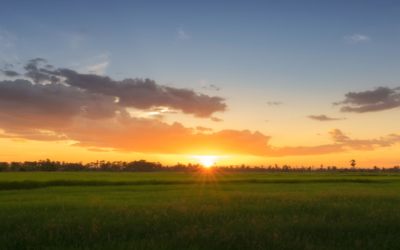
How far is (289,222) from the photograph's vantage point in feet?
30.8

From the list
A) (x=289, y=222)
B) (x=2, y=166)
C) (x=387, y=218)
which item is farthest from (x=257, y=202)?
(x=2, y=166)

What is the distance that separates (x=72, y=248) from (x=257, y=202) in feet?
35.3

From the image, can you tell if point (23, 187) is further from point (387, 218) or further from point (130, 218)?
point (387, 218)

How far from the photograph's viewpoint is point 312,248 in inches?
269

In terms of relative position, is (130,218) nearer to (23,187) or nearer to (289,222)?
(289,222)

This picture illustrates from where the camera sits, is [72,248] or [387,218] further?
[387,218]

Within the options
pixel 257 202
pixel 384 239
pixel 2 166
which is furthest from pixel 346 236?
pixel 2 166

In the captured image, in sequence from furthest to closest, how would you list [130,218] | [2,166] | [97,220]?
[2,166]
[130,218]
[97,220]

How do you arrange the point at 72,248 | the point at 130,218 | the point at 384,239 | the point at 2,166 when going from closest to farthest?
the point at 72,248
the point at 384,239
the point at 130,218
the point at 2,166

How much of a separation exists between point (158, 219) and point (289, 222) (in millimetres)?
5089

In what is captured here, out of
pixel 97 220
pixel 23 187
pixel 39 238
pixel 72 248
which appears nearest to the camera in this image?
pixel 72 248

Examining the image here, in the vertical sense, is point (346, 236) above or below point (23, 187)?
above

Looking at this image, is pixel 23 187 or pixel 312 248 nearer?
pixel 312 248

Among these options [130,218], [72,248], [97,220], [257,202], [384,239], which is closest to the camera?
[72,248]
